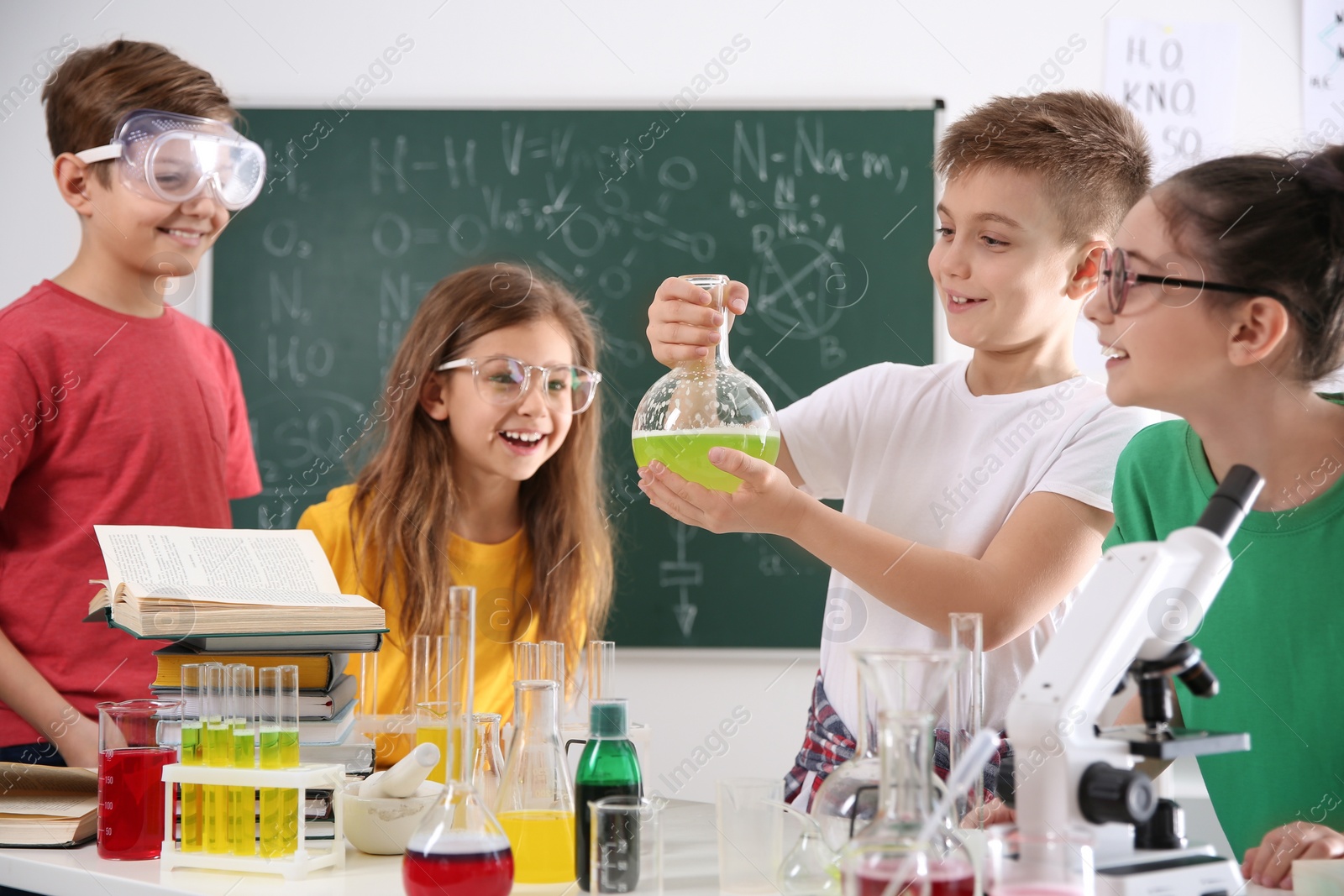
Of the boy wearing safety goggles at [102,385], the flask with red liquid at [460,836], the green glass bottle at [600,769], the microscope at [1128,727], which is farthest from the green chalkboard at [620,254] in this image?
the microscope at [1128,727]

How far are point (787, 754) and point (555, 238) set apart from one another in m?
1.70

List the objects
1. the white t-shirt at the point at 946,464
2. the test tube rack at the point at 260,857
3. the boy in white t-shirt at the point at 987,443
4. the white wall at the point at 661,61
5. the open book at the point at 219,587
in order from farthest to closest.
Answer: the white wall at the point at 661,61 < the white t-shirt at the point at 946,464 < the boy in white t-shirt at the point at 987,443 < the open book at the point at 219,587 < the test tube rack at the point at 260,857

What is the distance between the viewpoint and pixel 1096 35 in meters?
3.30

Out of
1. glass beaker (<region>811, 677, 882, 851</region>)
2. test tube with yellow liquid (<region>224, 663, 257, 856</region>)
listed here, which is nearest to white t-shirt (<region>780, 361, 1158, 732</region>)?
glass beaker (<region>811, 677, 882, 851</region>)

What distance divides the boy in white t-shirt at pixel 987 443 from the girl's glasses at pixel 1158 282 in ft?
0.89

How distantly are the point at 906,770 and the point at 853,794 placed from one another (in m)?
0.21

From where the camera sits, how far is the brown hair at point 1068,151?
1600 millimetres

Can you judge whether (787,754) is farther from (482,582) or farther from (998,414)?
(998,414)

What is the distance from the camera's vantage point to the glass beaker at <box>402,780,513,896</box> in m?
1.01

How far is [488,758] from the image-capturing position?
1.25m

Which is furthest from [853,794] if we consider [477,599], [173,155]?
[173,155]

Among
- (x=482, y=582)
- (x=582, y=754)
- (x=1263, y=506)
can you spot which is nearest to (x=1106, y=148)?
(x=1263, y=506)

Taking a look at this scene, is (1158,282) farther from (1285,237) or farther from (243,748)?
(243,748)

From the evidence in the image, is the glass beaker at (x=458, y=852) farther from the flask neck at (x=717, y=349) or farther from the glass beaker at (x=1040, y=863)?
the flask neck at (x=717, y=349)
